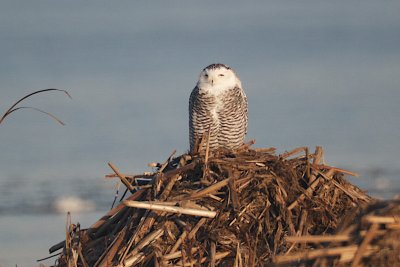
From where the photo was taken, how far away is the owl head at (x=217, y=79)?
1105 cm

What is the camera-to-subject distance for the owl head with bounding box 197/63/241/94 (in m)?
11.0

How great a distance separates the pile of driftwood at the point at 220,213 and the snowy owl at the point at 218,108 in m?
2.75

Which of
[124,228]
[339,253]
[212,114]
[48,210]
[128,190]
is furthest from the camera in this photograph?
[48,210]

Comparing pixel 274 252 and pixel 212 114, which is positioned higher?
pixel 212 114

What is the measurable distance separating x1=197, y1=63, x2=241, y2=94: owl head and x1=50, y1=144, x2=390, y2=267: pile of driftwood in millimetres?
2842

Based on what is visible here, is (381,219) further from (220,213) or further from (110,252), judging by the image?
(110,252)

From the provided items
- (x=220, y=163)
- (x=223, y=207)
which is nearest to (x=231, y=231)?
(x=223, y=207)

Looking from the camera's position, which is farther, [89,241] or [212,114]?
[212,114]

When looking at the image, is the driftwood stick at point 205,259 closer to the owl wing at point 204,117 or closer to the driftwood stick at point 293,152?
the driftwood stick at point 293,152

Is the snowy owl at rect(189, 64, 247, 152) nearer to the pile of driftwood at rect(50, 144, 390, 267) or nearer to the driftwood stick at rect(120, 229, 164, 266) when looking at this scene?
the pile of driftwood at rect(50, 144, 390, 267)

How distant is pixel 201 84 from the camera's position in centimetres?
1117

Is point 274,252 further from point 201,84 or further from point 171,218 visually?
point 201,84

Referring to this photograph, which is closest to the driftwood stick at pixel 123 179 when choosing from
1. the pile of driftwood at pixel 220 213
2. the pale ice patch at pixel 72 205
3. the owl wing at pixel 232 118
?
the pile of driftwood at pixel 220 213

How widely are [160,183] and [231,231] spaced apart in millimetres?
772
